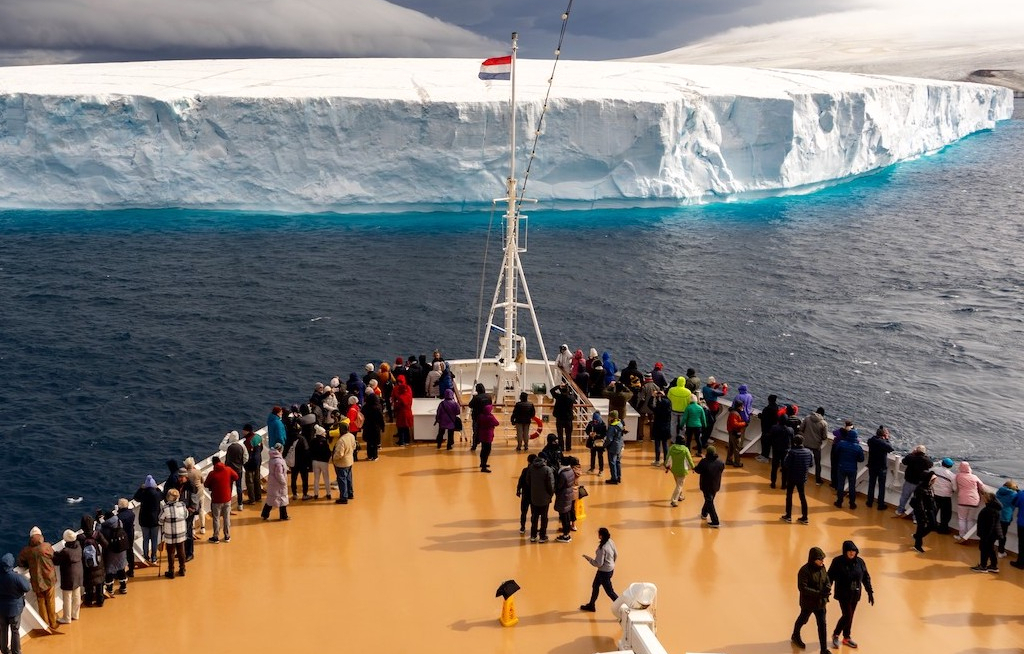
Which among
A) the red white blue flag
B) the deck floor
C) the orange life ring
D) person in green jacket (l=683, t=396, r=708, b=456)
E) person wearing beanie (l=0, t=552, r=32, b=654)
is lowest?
the deck floor

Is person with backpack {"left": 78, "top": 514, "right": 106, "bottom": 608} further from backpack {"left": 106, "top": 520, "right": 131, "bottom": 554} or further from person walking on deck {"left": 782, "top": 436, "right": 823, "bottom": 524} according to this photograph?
person walking on deck {"left": 782, "top": 436, "right": 823, "bottom": 524}

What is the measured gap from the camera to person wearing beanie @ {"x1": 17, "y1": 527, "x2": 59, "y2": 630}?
9289 mm

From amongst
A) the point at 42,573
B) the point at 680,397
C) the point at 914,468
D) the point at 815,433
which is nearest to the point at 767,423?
the point at 815,433

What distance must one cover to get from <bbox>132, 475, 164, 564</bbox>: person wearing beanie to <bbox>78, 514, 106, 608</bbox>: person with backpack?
70 cm

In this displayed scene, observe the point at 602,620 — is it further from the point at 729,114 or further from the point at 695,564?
the point at 729,114

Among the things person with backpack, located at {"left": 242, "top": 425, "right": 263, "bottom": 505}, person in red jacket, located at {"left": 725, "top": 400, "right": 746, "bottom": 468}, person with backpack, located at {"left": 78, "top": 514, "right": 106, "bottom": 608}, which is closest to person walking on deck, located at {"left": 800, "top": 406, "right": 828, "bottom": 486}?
person in red jacket, located at {"left": 725, "top": 400, "right": 746, "bottom": 468}

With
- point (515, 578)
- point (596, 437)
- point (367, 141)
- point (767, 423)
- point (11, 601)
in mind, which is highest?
point (367, 141)

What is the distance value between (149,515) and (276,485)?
163 cm

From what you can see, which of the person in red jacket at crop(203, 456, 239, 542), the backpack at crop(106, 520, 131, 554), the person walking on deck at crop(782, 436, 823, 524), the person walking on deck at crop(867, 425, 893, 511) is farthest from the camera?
the person walking on deck at crop(867, 425, 893, 511)

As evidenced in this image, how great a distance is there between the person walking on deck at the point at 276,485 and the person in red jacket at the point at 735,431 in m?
6.44

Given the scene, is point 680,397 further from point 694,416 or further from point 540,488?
point 540,488

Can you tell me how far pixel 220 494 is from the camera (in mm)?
11305

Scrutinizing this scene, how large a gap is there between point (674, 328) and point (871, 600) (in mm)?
21573

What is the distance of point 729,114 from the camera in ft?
167
